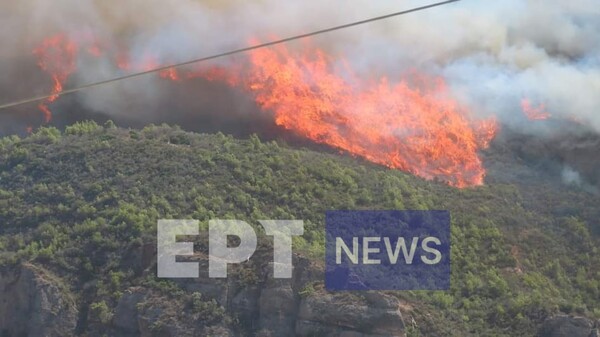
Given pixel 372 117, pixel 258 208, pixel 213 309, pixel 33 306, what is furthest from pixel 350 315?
pixel 372 117

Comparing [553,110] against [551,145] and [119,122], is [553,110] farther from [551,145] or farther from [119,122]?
[119,122]

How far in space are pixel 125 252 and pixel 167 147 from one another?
12.4m

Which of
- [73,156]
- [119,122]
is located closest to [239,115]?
[119,122]

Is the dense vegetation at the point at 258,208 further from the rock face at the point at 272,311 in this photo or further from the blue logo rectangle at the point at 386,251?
the rock face at the point at 272,311

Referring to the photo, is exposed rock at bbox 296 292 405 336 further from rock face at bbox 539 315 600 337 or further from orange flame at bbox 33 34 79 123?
orange flame at bbox 33 34 79 123

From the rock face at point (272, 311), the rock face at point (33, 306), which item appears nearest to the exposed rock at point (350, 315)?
the rock face at point (272, 311)

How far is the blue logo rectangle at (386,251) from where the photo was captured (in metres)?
67.9

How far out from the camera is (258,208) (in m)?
75.1

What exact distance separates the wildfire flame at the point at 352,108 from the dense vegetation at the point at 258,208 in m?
3.88

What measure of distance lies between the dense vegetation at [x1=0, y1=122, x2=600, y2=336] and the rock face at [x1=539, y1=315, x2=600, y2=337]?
0.78 meters

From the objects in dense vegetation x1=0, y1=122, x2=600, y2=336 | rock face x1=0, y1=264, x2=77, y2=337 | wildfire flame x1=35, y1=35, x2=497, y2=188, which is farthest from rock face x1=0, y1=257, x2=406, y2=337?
wildfire flame x1=35, y1=35, x2=497, y2=188

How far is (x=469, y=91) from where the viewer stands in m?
97.6

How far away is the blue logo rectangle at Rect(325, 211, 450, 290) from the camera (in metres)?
67.9

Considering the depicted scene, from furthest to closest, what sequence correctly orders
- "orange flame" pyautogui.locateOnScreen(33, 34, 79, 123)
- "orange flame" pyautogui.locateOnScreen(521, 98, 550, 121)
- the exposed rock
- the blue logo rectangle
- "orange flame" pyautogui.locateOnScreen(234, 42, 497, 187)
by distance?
"orange flame" pyautogui.locateOnScreen(521, 98, 550, 121), "orange flame" pyautogui.locateOnScreen(33, 34, 79, 123), "orange flame" pyautogui.locateOnScreen(234, 42, 497, 187), the blue logo rectangle, the exposed rock
